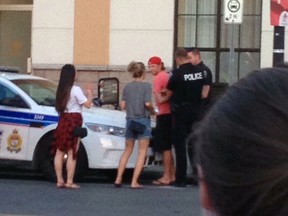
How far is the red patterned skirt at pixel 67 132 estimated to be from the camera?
1255 centimetres

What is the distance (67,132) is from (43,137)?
807 millimetres

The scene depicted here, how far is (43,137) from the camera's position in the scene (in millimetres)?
13258

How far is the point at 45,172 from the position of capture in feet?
43.7

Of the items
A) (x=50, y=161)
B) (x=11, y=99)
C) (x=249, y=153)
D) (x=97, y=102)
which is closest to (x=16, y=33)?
(x=97, y=102)

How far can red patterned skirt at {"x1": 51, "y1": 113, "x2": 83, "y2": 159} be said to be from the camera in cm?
1255

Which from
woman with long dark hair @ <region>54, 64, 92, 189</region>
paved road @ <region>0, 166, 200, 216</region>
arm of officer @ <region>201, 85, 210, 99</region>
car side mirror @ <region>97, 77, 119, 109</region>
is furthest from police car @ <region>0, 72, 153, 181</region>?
car side mirror @ <region>97, 77, 119, 109</region>

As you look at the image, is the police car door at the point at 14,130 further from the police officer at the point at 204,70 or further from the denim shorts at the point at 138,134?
the police officer at the point at 204,70

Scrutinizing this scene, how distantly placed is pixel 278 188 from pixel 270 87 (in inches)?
7.1

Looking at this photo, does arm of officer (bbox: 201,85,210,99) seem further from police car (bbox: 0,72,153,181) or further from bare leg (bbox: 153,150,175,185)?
police car (bbox: 0,72,153,181)

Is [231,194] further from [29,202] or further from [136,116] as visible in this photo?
[136,116]

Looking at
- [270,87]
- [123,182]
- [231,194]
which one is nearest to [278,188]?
[231,194]

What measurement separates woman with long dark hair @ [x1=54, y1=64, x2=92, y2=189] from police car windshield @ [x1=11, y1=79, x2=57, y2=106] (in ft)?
3.06

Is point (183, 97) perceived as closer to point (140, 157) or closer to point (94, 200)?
point (140, 157)

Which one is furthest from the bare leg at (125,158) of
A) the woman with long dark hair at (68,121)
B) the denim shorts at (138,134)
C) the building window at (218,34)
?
the building window at (218,34)
